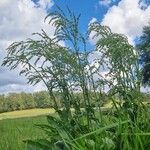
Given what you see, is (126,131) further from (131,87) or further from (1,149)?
(1,149)

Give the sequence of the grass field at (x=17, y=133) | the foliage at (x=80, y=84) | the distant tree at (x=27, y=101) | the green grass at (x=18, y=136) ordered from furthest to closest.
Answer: the distant tree at (x=27, y=101) → the grass field at (x=17, y=133) → the green grass at (x=18, y=136) → the foliage at (x=80, y=84)

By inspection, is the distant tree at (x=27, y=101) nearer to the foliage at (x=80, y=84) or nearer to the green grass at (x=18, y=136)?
the green grass at (x=18, y=136)

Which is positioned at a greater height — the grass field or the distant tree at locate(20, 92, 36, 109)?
the distant tree at locate(20, 92, 36, 109)

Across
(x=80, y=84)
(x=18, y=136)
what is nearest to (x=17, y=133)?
(x=18, y=136)

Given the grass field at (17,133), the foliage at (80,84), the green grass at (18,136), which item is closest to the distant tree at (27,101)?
the grass field at (17,133)

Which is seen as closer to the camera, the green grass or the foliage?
the foliage

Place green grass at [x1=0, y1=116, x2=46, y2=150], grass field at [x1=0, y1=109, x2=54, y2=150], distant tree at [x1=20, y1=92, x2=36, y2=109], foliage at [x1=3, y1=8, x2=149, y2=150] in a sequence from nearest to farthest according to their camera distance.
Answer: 1. foliage at [x1=3, y1=8, x2=149, y2=150]
2. green grass at [x1=0, y1=116, x2=46, y2=150]
3. grass field at [x1=0, y1=109, x2=54, y2=150]
4. distant tree at [x1=20, y1=92, x2=36, y2=109]

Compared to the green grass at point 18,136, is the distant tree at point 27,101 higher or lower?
higher

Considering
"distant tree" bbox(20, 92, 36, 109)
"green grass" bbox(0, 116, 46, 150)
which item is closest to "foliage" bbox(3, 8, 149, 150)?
"green grass" bbox(0, 116, 46, 150)

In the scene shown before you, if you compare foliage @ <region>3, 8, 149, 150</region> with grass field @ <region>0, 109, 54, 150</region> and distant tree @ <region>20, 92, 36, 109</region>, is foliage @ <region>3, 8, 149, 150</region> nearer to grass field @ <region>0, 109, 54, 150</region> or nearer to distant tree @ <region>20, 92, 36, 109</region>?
grass field @ <region>0, 109, 54, 150</region>

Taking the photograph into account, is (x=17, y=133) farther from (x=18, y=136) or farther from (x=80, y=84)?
(x=80, y=84)

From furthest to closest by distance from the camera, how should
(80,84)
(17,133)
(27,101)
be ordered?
(27,101) < (17,133) < (80,84)

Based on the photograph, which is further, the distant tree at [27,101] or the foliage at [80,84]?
the distant tree at [27,101]

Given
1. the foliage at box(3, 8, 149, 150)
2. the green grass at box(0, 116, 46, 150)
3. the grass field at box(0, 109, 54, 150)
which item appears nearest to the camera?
the foliage at box(3, 8, 149, 150)
